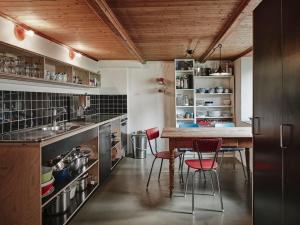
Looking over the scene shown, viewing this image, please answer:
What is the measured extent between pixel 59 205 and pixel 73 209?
205 millimetres

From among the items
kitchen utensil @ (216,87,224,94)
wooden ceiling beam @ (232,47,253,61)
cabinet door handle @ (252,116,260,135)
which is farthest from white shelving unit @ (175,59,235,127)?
cabinet door handle @ (252,116,260,135)

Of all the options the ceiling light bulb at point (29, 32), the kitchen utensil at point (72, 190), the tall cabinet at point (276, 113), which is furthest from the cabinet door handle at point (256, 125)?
the ceiling light bulb at point (29, 32)

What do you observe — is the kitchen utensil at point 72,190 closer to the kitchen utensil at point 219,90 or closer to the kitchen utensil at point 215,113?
the kitchen utensil at point 215,113

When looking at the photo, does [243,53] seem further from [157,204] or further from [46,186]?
[46,186]

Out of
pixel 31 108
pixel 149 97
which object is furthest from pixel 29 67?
pixel 149 97

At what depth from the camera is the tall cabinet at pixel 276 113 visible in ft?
5.39

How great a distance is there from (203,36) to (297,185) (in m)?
3.01

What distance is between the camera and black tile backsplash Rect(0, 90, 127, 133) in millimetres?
3113

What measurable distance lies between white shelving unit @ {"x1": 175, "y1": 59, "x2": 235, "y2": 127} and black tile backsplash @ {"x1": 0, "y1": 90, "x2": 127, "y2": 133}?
2.13 meters

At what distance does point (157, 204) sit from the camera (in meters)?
3.49

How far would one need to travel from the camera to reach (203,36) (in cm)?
421

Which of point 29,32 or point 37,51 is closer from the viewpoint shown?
point 29,32

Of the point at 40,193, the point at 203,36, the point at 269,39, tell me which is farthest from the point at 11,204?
the point at 203,36

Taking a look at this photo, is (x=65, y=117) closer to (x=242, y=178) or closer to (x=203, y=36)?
(x=203, y=36)
